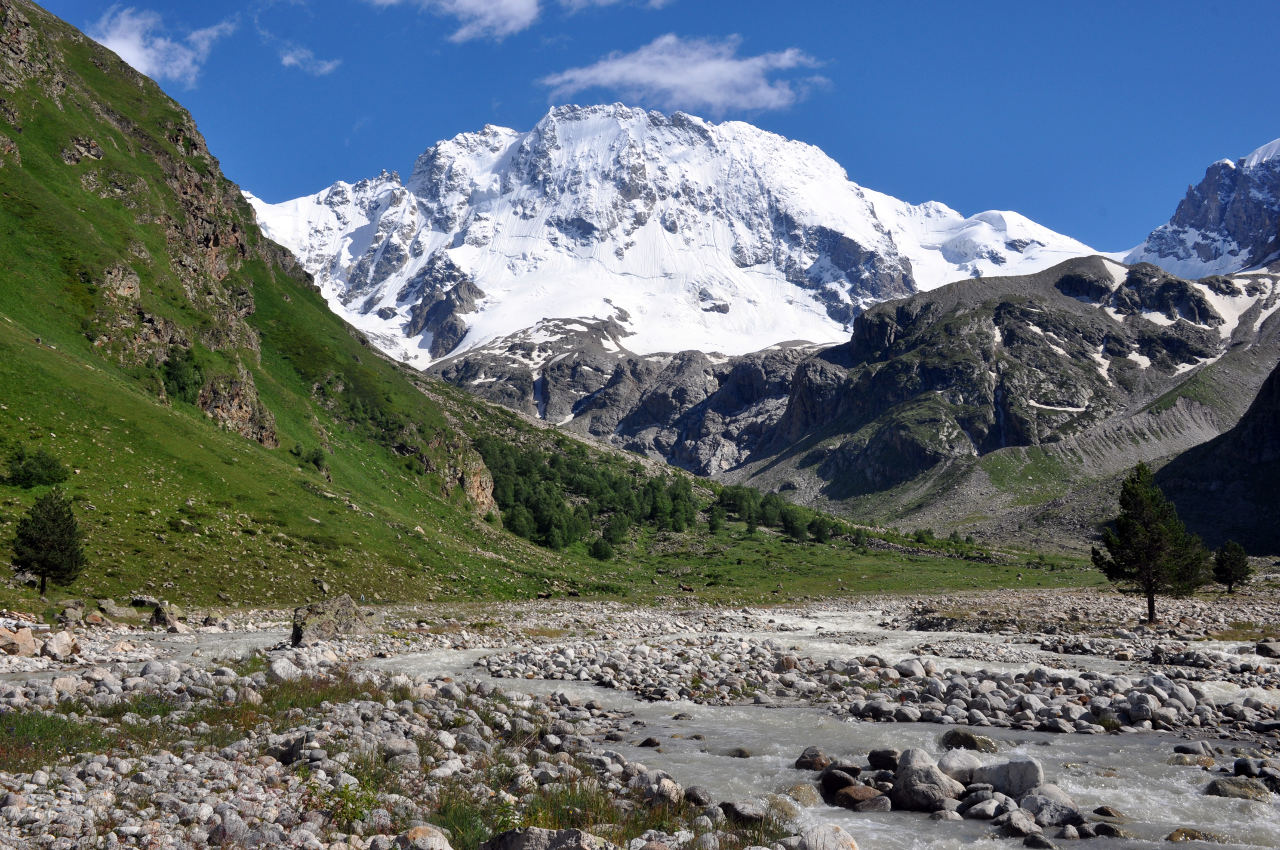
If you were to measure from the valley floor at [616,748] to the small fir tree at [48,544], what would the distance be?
5698 mm

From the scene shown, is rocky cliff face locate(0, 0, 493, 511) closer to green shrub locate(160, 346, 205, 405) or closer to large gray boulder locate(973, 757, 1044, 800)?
green shrub locate(160, 346, 205, 405)

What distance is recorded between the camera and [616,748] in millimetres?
17531

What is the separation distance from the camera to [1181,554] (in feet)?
177

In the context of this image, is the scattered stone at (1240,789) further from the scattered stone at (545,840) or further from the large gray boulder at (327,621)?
the large gray boulder at (327,621)

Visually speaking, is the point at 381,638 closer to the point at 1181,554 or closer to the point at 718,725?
the point at 718,725

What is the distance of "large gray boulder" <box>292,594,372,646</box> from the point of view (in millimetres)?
30620

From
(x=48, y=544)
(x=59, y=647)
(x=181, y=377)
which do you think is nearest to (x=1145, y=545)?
(x=59, y=647)

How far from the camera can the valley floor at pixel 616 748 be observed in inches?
438

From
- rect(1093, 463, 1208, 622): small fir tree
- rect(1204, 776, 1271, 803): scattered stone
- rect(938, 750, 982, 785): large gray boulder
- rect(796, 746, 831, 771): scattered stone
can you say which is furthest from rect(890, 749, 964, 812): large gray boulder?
rect(1093, 463, 1208, 622): small fir tree

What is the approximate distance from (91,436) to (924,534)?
174 metres

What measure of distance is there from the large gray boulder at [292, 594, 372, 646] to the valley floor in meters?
1.01

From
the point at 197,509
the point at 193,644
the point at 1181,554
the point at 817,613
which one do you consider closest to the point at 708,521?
the point at 817,613

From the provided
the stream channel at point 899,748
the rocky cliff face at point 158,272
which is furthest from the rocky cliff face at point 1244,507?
the stream channel at point 899,748

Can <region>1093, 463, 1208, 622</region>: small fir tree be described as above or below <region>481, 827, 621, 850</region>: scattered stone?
above
